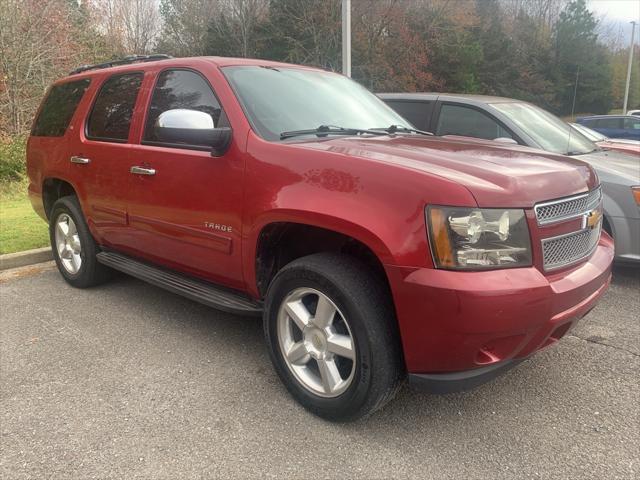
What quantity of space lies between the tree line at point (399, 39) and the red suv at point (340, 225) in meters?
11.3

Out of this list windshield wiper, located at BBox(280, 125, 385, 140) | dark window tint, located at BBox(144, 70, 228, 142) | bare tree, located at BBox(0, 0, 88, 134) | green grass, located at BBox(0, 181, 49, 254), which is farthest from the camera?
bare tree, located at BBox(0, 0, 88, 134)

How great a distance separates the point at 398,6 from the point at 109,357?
32.0 m

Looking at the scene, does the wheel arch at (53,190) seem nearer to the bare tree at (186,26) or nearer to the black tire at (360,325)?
the black tire at (360,325)

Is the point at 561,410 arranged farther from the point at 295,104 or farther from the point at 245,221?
the point at 295,104

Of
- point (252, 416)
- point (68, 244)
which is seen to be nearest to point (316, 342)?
point (252, 416)

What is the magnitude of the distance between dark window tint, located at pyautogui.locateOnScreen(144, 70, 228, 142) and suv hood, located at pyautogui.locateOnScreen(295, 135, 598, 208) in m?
0.73

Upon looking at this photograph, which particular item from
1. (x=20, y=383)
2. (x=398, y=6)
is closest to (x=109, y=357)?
(x=20, y=383)

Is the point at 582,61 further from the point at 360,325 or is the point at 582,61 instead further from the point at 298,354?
the point at 360,325

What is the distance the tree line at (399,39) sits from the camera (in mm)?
21625

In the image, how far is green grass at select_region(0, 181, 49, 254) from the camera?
5.84 meters

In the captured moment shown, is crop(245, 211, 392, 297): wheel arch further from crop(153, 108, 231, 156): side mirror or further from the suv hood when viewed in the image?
crop(153, 108, 231, 156): side mirror

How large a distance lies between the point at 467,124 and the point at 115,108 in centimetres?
363

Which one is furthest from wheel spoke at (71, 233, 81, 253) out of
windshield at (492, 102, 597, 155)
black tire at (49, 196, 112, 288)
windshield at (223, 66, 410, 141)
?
windshield at (492, 102, 597, 155)

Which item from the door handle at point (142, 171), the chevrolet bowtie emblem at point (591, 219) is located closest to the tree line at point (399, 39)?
the door handle at point (142, 171)
